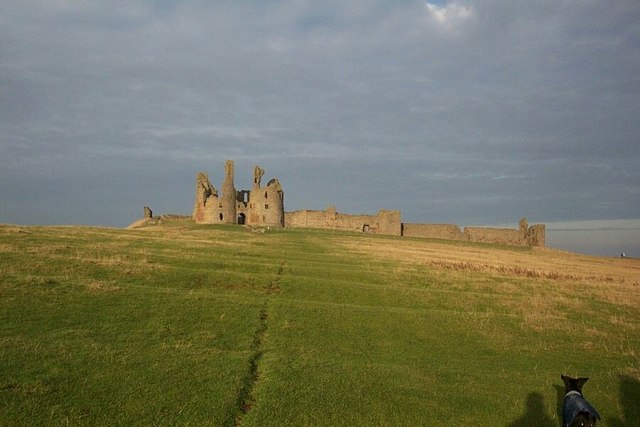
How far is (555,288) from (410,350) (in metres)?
15.7

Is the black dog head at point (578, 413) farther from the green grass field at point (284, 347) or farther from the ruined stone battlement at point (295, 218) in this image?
the ruined stone battlement at point (295, 218)

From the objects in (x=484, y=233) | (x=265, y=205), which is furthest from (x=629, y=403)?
(x=484, y=233)

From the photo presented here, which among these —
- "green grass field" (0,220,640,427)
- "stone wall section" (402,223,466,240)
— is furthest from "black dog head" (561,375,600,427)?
"stone wall section" (402,223,466,240)

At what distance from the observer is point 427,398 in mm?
10219

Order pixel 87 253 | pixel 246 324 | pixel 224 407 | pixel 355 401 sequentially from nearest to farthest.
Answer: pixel 224 407, pixel 355 401, pixel 246 324, pixel 87 253

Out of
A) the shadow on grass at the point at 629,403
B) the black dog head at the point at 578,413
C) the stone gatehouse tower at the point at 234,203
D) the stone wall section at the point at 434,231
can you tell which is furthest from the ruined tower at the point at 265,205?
the black dog head at the point at 578,413

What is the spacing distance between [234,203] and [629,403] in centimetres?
6782

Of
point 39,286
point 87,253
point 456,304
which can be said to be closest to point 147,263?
point 87,253

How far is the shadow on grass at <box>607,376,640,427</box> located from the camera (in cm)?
952

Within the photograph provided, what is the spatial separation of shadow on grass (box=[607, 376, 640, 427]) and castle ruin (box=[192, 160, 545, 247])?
64.2 metres

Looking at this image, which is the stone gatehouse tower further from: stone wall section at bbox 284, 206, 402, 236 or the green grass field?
the green grass field

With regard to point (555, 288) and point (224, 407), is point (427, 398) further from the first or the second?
point (555, 288)

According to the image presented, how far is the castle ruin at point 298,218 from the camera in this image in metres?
73.9

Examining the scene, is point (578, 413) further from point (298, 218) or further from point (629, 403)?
point (298, 218)
